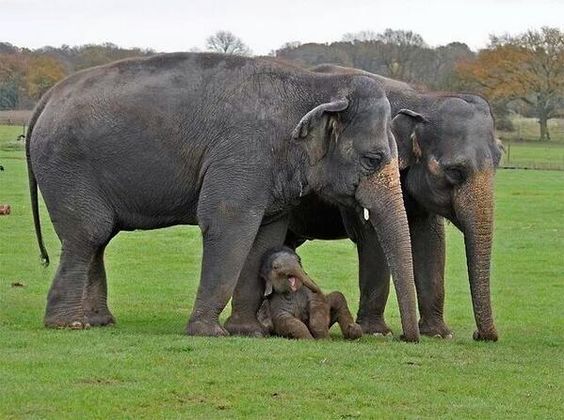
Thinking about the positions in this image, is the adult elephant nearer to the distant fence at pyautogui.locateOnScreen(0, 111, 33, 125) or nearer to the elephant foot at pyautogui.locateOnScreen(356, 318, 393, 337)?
the elephant foot at pyautogui.locateOnScreen(356, 318, 393, 337)

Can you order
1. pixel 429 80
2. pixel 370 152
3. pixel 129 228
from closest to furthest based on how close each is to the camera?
pixel 370 152, pixel 129 228, pixel 429 80

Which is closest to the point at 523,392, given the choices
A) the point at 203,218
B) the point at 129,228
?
the point at 203,218

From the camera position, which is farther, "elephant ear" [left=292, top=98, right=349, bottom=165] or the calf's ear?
the calf's ear

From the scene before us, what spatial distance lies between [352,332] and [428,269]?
1.60 meters

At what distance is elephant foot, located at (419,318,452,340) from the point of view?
48.2 feet

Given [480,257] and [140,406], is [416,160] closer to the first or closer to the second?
[480,257]

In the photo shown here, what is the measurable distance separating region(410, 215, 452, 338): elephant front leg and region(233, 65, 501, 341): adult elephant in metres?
0.01

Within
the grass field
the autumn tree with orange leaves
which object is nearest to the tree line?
the autumn tree with orange leaves

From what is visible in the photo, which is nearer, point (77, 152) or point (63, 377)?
point (63, 377)

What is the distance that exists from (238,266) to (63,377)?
3.23m

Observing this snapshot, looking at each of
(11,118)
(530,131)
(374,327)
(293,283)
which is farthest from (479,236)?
(530,131)

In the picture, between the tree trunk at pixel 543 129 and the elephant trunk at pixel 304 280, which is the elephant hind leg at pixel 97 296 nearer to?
the elephant trunk at pixel 304 280

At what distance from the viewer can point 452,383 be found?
10.9 metres

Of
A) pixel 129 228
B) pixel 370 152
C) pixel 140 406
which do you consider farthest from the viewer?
pixel 129 228
